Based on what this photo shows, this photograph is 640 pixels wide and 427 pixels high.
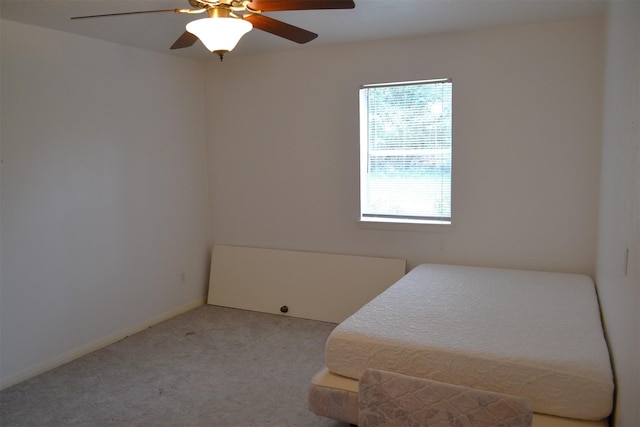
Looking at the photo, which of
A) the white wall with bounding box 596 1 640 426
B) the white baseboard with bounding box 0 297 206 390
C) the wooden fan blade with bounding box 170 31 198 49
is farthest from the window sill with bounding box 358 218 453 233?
the wooden fan blade with bounding box 170 31 198 49

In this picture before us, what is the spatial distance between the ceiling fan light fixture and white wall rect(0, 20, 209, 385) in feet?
5.84

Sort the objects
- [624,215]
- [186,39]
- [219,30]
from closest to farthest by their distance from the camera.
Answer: [624,215]
[219,30]
[186,39]

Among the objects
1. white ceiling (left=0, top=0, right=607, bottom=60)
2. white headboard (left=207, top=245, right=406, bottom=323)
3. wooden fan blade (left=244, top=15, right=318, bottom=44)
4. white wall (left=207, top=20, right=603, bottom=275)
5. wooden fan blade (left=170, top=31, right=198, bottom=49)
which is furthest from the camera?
white headboard (left=207, top=245, right=406, bottom=323)

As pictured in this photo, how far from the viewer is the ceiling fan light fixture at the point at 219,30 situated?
2.15 metres

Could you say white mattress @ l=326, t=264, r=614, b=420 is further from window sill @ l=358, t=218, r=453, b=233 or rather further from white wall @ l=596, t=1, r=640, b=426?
window sill @ l=358, t=218, r=453, b=233

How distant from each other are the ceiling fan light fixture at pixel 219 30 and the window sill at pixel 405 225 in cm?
231

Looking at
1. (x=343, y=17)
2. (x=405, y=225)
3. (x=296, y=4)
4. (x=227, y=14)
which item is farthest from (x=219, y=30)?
(x=405, y=225)

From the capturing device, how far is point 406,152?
4.14 metres

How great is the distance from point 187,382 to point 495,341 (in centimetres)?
193

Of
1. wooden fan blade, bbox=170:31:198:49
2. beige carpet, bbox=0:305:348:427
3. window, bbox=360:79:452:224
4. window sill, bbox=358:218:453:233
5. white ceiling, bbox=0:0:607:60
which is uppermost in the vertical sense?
white ceiling, bbox=0:0:607:60

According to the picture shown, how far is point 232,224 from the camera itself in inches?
193

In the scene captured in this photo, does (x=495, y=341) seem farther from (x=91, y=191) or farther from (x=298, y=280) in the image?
(x=91, y=191)

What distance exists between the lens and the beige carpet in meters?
2.82

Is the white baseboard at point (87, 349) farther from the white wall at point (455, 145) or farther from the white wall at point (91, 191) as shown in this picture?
the white wall at point (455, 145)
